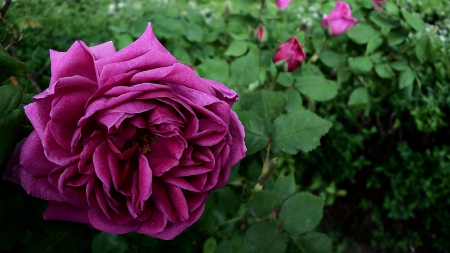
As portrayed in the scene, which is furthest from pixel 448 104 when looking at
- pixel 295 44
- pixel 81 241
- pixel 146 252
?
pixel 81 241

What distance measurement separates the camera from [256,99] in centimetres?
83

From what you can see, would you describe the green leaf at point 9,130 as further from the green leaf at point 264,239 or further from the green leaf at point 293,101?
the green leaf at point 293,101

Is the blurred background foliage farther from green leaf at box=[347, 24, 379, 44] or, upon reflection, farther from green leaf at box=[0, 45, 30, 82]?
green leaf at box=[0, 45, 30, 82]

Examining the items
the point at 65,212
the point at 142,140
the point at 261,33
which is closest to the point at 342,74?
the point at 261,33

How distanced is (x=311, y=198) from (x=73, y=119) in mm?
489

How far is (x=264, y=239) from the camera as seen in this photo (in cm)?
71

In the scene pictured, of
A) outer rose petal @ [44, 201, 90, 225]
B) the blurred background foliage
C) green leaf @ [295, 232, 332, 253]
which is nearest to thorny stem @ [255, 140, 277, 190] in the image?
the blurred background foliage

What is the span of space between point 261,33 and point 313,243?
0.69 metres

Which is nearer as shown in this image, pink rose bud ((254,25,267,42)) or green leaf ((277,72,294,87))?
green leaf ((277,72,294,87))

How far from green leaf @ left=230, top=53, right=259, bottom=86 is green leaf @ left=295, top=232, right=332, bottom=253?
1.28ft

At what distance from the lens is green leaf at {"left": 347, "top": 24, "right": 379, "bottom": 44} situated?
1.13 metres

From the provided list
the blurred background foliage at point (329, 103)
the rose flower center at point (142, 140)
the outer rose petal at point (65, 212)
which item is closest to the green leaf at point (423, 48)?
the blurred background foliage at point (329, 103)

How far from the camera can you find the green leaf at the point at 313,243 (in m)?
0.77

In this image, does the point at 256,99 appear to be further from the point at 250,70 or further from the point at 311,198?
the point at 311,198
